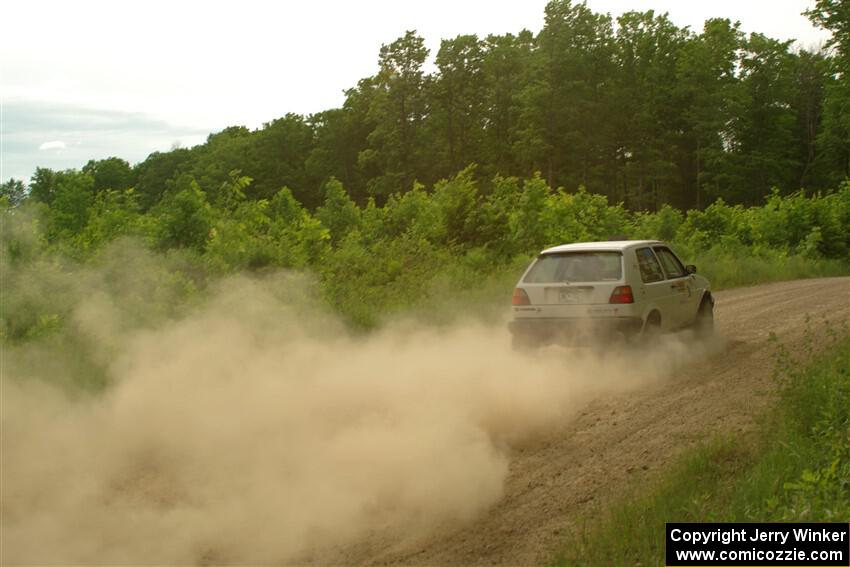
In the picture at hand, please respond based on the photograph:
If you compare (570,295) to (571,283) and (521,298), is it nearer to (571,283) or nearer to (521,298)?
(571,283)

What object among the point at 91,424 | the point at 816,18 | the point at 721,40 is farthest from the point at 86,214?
the point at 721,40

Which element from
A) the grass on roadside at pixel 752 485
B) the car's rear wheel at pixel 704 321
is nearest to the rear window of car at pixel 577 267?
the car's rear wheel at pixel 704 321

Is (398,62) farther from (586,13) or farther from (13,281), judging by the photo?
(13,281)

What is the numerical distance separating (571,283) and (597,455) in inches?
146

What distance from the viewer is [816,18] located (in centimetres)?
3344

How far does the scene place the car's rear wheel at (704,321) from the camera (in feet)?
42.0

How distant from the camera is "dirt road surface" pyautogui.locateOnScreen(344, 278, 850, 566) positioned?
590 cm

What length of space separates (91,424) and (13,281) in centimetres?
407

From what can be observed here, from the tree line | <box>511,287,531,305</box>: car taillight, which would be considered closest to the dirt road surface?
<box>511,287,531,305</box>: car taillight

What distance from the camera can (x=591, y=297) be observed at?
10.8 metres

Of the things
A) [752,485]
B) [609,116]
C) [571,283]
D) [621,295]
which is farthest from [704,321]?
[609,116]

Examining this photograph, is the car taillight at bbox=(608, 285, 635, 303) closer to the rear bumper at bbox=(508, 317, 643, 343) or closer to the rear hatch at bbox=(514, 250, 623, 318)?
the rear hatch at bbox=(514, 250, 623, 318)

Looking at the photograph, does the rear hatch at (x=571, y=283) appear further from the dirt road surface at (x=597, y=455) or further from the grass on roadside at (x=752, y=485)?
the grass on roadside at (x=752, y=485)

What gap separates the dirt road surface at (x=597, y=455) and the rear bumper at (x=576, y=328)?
902 mm
